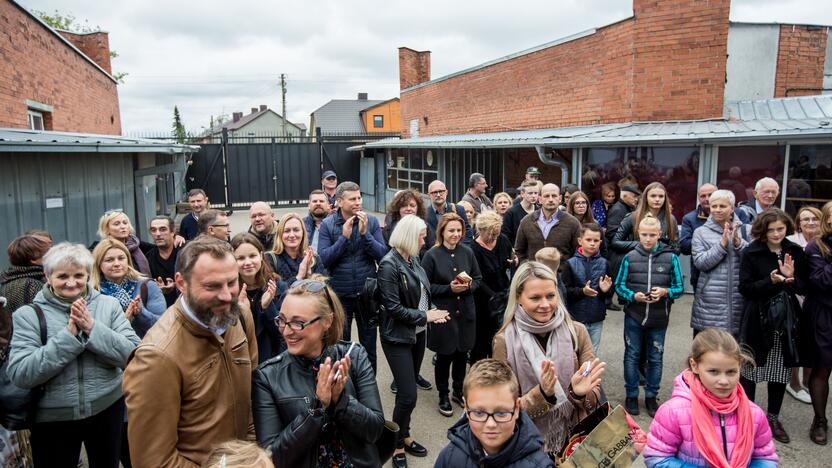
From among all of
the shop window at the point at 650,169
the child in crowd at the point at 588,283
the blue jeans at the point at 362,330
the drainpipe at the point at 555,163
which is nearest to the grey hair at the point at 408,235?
the blue jeans at the point at 362,330

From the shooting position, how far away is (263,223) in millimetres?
5238

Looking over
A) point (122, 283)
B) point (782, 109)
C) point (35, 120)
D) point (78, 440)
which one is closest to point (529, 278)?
→ point (78, 440)

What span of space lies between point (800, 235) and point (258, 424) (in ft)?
16.2

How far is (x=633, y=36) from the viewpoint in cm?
1009

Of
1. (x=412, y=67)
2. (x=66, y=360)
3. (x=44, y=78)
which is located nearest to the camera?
(x=66, y=360)

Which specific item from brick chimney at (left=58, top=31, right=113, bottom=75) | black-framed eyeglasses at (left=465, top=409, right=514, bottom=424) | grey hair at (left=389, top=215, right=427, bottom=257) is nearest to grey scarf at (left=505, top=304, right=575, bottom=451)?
black-framed eyeglasses at (left=465, top=409, right=514, bottom=424)

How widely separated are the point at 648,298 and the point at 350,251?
270 cm

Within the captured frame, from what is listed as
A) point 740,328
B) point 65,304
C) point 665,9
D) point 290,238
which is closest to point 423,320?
point 290,238

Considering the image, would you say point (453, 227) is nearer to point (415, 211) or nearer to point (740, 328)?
point (415, 211)

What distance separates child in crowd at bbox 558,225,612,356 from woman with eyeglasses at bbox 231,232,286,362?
2.58m

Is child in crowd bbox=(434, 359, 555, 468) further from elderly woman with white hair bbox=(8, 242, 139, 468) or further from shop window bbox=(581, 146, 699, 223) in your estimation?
shop window bbox=(581, 146, 699, 223)

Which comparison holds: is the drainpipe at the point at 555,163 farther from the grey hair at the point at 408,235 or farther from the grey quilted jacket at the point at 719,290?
the grey hair at the point at 408,235

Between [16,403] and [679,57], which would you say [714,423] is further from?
[679,57]

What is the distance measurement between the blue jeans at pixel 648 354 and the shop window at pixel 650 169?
4.81 m
